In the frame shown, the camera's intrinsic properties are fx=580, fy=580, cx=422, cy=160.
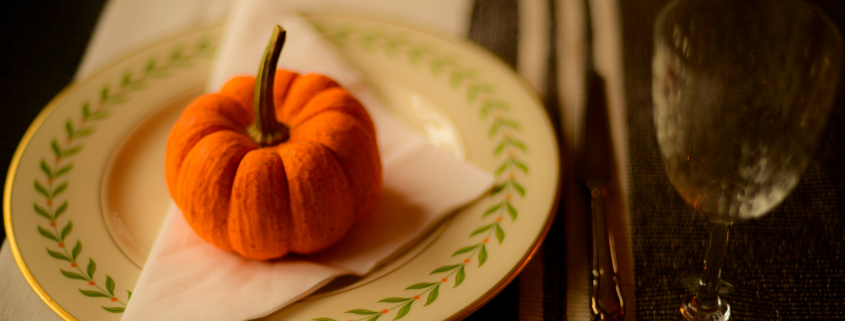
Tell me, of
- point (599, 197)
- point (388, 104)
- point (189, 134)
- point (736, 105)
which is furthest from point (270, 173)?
point (736, 105)

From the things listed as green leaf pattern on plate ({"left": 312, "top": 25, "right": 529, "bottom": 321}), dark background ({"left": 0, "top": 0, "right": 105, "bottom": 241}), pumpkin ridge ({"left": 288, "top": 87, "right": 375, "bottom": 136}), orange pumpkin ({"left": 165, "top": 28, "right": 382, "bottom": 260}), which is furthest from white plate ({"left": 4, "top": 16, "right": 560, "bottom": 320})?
dark background ({"left": 0, "top": 0, "right": 105, "bottom": 241})

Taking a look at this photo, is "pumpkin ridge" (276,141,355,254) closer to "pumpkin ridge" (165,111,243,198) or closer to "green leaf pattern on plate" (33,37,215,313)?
"pumpkin ridge" (165,111,243,198)

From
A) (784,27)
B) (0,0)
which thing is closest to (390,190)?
(784,27)

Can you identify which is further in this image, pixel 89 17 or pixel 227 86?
pixel 89 17

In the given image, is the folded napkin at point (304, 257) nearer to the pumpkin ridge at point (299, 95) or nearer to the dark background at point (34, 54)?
the pumpkin ridge at point (299, 95)

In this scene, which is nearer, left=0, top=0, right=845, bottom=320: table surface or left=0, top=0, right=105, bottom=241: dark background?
left=0, top=0, right=845, bottom=320: table surface

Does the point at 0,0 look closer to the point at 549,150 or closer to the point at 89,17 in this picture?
the point at 89,17

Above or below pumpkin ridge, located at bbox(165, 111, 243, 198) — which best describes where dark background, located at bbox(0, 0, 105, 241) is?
below

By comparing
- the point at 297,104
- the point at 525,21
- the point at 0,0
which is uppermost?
the point at 525,21
